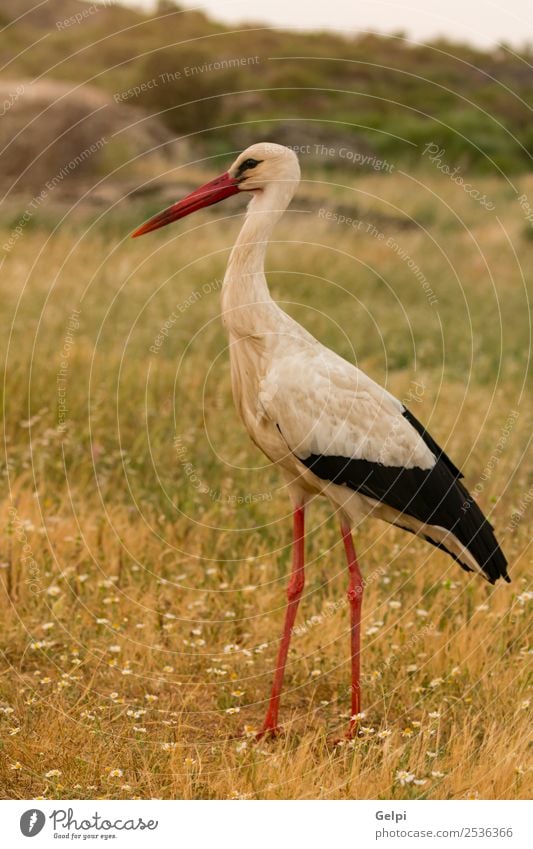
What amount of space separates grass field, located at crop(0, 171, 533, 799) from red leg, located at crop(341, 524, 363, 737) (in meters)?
0.16

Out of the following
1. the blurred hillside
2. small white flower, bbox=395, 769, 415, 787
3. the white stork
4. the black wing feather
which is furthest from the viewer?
the blurred hillside

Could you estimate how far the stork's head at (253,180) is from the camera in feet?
15.4

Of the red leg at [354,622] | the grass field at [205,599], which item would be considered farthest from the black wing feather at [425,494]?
the grass field at [205,599]

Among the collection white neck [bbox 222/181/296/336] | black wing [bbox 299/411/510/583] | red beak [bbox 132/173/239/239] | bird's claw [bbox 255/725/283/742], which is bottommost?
bird's claw [bbox 255/725/283/742]

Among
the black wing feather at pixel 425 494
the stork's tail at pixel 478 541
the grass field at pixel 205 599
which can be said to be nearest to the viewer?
the grass field at pixel 205 599

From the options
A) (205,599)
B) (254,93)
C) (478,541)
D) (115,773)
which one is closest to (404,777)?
(115,773)

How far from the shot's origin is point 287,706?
200 inches

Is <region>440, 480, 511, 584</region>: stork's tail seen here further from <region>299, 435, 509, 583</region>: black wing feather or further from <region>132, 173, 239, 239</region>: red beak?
<region>132, 173, 239, 239</region>: red beak

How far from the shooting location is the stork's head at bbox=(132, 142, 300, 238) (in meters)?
4.68

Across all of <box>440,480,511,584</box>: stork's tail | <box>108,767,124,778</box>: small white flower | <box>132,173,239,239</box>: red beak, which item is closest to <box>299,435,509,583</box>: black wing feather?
<box>440,480,511,584</box>: stork's tail

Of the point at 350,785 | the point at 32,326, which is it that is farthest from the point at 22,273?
the point at 350,785

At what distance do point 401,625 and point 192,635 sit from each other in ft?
3.58

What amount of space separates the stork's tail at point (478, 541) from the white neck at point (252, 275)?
4.28ft

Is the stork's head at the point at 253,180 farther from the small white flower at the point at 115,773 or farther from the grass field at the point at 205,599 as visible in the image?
the small white flower at the point at 115,773
